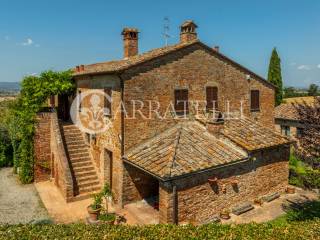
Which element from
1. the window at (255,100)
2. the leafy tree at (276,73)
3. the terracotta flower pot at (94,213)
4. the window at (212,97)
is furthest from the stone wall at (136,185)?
the leafy tree at (276,73)

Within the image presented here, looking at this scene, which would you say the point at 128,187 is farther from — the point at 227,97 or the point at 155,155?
the point at 227,97

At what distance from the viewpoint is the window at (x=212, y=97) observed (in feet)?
51.4

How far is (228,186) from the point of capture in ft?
39.9

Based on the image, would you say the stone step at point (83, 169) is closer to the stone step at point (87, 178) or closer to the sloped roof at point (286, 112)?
the stone step at point (87, 178)

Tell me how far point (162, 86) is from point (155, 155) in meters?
3.60

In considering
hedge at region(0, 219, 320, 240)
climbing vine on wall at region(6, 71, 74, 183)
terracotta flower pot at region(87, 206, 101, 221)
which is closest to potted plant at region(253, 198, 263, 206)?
hedge at region(0, 219, 320, 240)

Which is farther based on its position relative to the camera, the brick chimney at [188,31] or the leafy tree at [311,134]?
the brick chimney at [188,31]

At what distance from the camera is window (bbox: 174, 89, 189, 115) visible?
14195 mm

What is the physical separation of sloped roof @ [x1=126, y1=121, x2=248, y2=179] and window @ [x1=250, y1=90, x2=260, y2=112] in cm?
550

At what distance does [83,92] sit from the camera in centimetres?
1727

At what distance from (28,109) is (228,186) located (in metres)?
12.3

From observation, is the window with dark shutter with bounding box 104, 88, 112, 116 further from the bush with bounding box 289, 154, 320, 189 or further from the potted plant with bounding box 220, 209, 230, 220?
the bush with bounding box 289, 154, 320, 189

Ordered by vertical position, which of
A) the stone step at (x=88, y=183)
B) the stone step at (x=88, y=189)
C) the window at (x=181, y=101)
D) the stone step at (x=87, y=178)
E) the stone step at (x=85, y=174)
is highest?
the window at (x=181, y=101)

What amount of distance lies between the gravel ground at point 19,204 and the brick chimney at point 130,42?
10.6m
